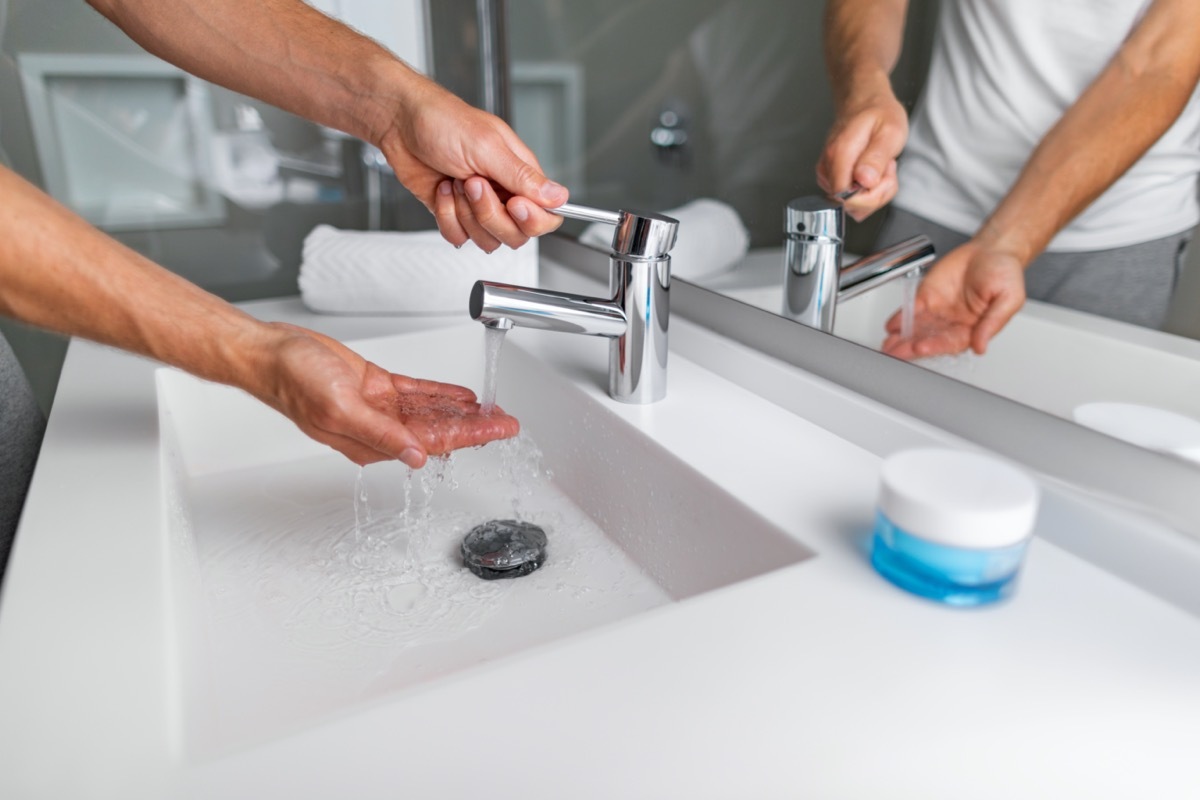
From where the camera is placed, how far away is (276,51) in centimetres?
88

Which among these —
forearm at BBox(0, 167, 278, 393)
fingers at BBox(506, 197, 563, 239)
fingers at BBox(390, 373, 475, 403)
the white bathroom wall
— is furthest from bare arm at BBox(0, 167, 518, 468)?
the white bathroom wall

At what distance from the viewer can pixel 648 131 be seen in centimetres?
119

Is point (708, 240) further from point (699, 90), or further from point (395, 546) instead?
point (395, 546)

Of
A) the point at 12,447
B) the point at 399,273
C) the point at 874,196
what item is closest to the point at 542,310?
the point at 874,196

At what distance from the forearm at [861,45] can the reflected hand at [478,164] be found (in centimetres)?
27

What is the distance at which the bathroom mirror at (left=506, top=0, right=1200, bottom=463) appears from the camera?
Result: 1.96ft

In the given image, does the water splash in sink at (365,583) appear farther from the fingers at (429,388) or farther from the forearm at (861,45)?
the forearm at (861,45)

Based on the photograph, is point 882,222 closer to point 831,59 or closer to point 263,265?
point 831,59

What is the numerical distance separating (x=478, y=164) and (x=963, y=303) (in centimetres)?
44

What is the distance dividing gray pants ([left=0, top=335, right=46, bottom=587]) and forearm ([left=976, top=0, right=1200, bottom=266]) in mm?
908

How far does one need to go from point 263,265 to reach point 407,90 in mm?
596

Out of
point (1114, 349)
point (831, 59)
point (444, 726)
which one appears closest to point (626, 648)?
point (444, 726)

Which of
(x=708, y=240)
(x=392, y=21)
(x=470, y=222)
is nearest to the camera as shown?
(x=470, y=222)

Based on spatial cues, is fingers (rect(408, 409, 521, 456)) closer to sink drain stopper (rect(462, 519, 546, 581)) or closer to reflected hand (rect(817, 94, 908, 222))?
sink drain stopper (rect(462, 519, 546, 581))
